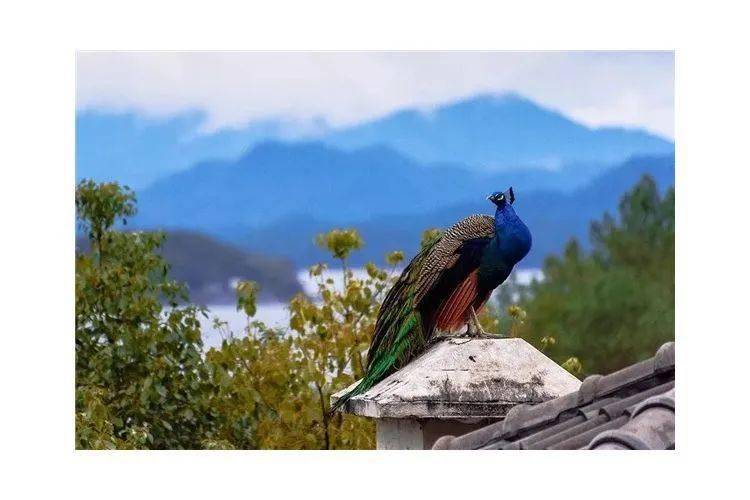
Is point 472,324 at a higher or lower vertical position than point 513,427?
higher

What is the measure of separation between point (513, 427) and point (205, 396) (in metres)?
3.23

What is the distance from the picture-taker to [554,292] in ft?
24.8

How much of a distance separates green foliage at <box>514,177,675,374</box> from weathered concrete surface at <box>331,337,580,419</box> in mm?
2607

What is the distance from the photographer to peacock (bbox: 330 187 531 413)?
4406 millimetres

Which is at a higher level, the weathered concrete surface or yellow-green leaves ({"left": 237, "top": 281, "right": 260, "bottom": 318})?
yellow-green leaves ({"left": 237, "top": 281, "right": 260, "bottom": 318})

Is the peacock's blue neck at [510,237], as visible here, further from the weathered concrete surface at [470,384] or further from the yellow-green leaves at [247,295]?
the yellow-green leaves at [247,295]

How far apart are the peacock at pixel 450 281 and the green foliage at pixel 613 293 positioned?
7.10 ft

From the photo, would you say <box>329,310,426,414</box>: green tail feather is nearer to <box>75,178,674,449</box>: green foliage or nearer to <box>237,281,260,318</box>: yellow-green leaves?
<box>75,178,674,449</box>: green foliage

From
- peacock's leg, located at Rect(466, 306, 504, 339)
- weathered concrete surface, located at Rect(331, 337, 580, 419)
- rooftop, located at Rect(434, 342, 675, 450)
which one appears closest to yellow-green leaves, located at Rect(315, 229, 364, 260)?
peacock's leg, located at Rect(466, 306, 504, 339)

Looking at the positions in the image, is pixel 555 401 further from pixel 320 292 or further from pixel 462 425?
pixel 320 292

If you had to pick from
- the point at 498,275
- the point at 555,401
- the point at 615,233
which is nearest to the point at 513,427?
the point at 555,401

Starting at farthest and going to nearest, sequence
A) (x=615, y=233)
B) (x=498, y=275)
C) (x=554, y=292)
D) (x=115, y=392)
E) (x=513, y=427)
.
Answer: (x=554, y=292)
(x=615, y=233)
(x=115, y=392)
(x=498, y=275)
(x=513, y=427)

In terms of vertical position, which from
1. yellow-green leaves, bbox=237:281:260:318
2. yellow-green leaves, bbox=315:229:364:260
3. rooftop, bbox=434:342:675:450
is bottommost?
rooftop, bbox=434:342:675:450

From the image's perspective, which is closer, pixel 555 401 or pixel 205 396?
pixel 555 401
